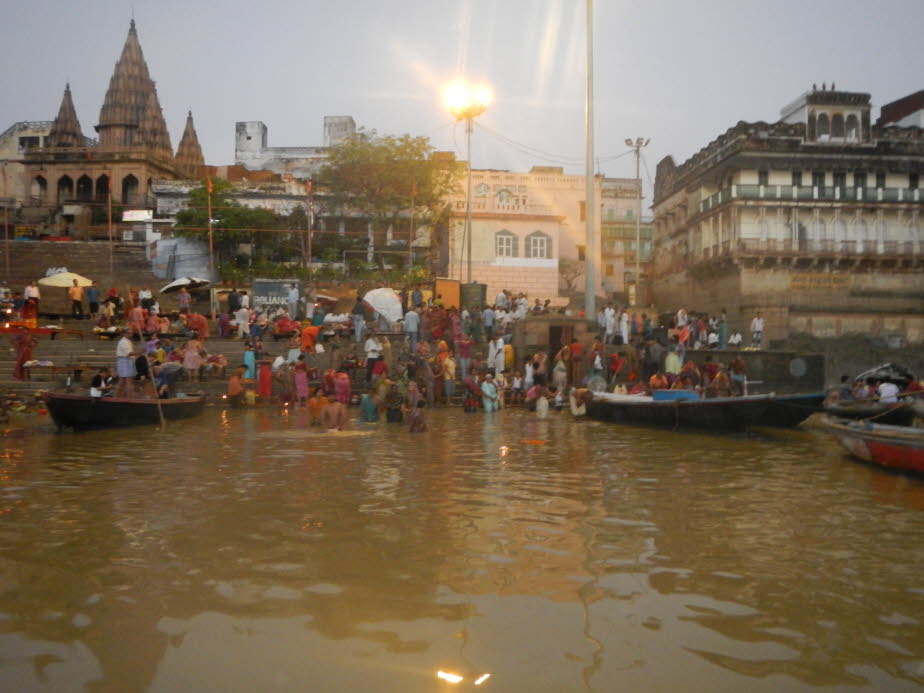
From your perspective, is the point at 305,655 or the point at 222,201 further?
the point at 222,201

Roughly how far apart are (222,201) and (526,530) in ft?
108

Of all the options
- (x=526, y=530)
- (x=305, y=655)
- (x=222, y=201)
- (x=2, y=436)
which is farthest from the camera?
(x=222, y=201)

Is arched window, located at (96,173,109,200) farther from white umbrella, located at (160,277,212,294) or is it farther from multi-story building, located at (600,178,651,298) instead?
multi-story building, located at (600,178,651,298)

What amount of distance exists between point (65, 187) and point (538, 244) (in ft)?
97.6

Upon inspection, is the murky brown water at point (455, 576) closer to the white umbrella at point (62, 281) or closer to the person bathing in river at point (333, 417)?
the person bathing in river at point (333, 417)

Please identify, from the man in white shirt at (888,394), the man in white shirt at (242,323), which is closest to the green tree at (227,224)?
the man in white shirt at (242,323)

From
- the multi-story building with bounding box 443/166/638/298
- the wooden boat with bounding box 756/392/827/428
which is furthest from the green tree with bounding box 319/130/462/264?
the wooden boat with bounding box 756/392/827/428

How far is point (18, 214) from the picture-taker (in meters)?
45.9

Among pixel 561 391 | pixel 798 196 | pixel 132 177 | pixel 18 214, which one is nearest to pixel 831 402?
pixel 561 391

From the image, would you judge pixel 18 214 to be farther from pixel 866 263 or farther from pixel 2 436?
pixel 866 263

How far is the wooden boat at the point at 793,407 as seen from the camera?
14.7m

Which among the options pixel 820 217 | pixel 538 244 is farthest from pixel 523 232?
pixel 820 217

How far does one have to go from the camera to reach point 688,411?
583 inches

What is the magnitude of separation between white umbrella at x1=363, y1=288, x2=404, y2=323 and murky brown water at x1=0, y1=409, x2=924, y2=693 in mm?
13633
